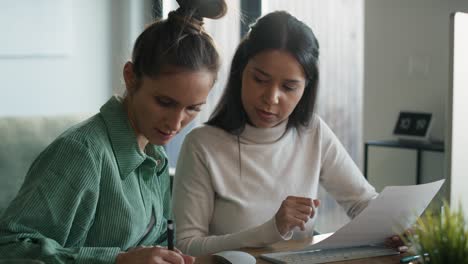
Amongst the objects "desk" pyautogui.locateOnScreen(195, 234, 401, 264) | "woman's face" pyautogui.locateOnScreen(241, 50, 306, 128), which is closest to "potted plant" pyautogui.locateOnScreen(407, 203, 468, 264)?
"desk" pyautogui.locateOnScreen(195, 234, 401, 264)

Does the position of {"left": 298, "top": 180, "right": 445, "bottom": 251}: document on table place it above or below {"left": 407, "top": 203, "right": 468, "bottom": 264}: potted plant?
below

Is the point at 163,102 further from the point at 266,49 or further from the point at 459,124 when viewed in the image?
the point at 459,124

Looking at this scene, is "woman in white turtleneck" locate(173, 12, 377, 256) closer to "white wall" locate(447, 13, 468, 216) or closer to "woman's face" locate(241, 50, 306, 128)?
"woman's face" locate(241, 50, 306, 128)

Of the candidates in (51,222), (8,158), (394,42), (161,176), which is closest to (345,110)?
(394,42)

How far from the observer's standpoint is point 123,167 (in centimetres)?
139

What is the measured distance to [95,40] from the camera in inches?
168

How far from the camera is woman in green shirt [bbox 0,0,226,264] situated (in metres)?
1.17

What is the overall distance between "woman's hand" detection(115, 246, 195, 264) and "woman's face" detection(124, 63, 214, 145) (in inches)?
11.5

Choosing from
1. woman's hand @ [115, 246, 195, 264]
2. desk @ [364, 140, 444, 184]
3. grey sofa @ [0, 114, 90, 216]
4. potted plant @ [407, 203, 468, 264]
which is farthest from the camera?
desk @ [364, 140, 444, 184]

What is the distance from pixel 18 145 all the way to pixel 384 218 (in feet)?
4.25

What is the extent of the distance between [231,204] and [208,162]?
0.39ft

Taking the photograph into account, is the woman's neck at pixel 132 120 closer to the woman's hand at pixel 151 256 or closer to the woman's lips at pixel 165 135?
the woman's lips at pixel 165 135

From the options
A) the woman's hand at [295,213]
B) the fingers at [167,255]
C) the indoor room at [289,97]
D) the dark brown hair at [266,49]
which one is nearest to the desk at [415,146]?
the indoor room at [289,97]

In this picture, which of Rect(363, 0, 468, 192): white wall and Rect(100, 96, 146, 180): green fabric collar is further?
Rect(363, 0, 468, 192): white wall
